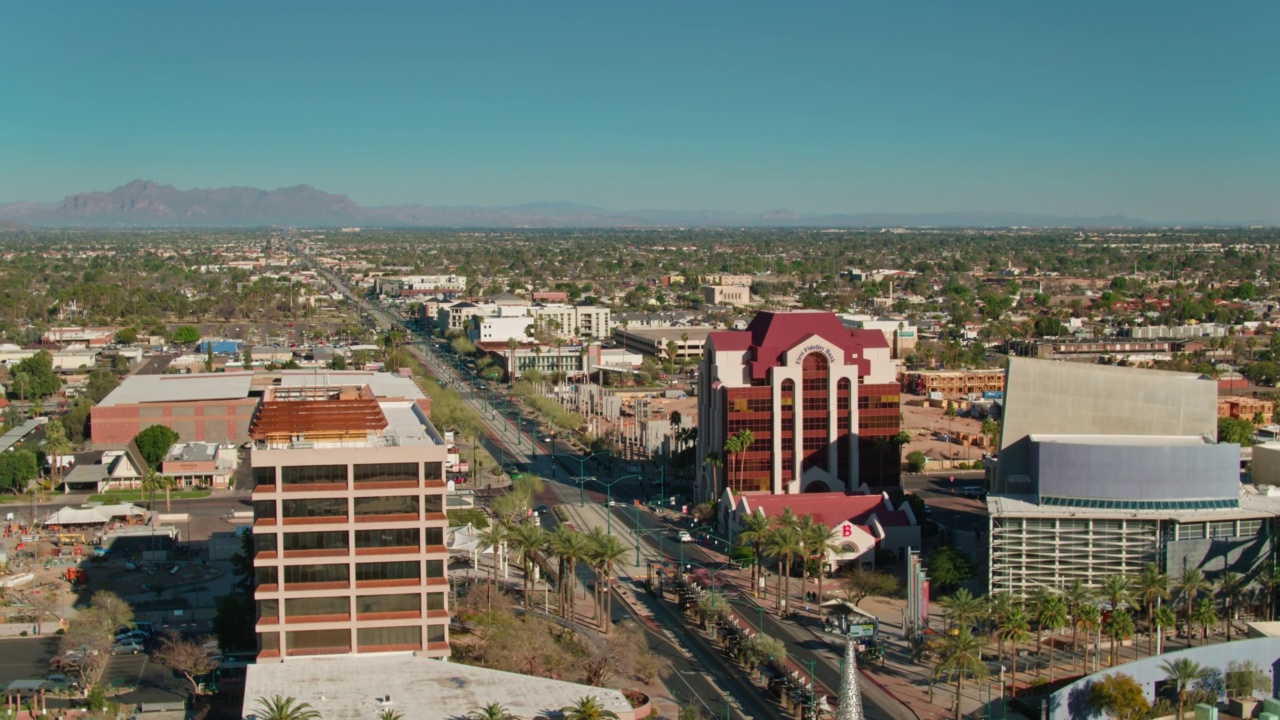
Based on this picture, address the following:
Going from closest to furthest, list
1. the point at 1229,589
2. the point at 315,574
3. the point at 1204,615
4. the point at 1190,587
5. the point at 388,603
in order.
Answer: the point at 315,574 < the point at 388,603 < the point at 1204,615 < the point at 1190,587 < the point at 1229,589

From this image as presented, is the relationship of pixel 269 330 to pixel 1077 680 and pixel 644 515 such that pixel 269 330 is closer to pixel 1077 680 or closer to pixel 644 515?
pixel 644 515

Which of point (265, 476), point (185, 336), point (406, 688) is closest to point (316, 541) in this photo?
point (265, 476)

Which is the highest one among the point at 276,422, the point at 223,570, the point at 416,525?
the point at 276,422

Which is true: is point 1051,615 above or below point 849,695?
below

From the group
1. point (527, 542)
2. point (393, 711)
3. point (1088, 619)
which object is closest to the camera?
point (393, 711)

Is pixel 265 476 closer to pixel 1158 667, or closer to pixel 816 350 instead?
pixel 1158 667

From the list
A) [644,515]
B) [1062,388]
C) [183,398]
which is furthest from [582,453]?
[1062,388]
